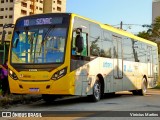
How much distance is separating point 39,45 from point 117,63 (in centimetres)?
560

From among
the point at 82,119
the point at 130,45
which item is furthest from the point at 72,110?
the point at 130,45

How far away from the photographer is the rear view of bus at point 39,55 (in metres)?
14.6

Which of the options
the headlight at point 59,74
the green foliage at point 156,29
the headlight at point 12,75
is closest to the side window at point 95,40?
the headlight at point 59,74

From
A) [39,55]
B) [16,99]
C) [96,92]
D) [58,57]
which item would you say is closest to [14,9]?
[96,92]

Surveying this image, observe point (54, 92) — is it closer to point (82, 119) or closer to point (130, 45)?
point (82, 119)

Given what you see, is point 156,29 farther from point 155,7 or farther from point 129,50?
point 155,7

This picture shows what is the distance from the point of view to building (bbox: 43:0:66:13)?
117250 millimetres

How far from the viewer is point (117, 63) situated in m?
19.6

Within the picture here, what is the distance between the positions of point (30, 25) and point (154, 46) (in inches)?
510

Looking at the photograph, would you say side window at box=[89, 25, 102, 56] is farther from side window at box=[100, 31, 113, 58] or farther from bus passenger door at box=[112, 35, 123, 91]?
bus passenger door at box=[112, 35, 123, 91]

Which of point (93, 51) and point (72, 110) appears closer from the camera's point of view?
point (72, 110)

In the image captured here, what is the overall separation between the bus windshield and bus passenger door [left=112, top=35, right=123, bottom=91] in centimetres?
487

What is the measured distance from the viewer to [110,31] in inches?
747

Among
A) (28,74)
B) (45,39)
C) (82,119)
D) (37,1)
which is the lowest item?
(82,119)
